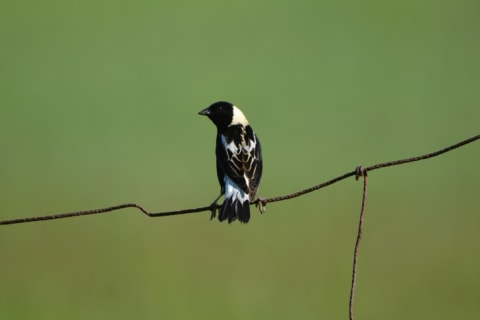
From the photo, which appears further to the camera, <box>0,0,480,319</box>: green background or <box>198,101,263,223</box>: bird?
<box>0,0,480,319</box>: green background

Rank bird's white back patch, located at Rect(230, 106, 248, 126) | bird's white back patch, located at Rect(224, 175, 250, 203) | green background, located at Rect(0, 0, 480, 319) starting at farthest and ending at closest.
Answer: green background, located at Rect(0, 0, 480, 319) < bird's white back patch, located at Rect(230, 106, 248, 126) < bird's white back patch, located at Rect(224, 175, 250, 203)

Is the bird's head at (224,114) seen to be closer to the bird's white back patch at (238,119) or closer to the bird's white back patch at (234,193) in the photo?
the bird's white back patch at (238,119)

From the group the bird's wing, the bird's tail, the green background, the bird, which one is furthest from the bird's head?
the green background

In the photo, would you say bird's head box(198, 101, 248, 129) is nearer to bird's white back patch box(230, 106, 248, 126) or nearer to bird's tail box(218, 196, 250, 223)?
bird's white back patch box(230, 106, 248, 126)

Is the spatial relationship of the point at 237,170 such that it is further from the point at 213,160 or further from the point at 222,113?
the point at 213,160

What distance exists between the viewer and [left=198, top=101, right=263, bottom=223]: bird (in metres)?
4.21

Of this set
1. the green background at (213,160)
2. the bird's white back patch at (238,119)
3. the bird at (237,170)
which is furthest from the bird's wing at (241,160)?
the green background at (213,160)

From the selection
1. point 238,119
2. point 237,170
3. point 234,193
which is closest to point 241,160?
point 237,170

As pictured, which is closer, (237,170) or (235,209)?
(235,209)

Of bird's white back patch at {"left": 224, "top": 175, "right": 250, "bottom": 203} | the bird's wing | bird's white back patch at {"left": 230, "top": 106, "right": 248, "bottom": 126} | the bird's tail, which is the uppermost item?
bird's white back patch at {"left": 230, "top": 106, "right": 248, "bottom": 126}

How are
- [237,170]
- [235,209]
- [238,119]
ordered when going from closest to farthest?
[235,209]
[237,170]
[238,119]

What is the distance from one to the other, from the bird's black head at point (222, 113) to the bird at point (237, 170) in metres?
0.26

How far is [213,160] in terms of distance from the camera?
11867mm

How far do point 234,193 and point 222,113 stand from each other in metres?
1.02
